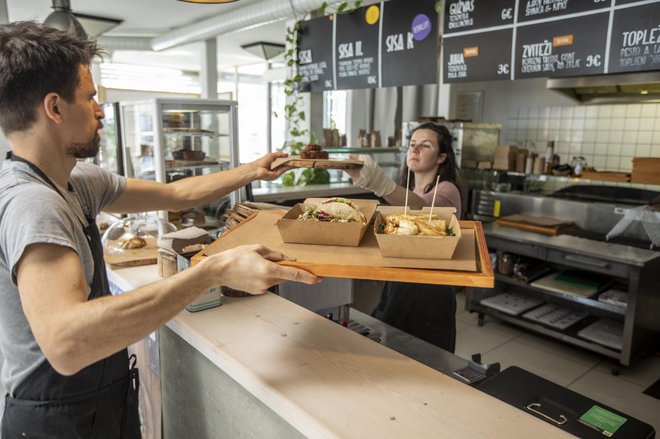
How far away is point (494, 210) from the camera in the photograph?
4.55 m

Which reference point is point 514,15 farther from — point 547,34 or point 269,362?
point 269,362

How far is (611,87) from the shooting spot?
14.7ft

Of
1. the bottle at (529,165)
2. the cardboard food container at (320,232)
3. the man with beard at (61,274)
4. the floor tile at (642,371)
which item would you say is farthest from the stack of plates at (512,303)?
the man with beard at (61,274)

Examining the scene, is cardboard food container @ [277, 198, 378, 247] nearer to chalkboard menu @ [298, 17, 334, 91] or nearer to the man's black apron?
the man's black apron

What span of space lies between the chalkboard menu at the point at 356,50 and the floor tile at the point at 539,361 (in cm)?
246

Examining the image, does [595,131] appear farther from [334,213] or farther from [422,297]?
[334,213]

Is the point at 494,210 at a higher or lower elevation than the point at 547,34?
lower

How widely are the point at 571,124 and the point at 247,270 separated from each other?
5.10 metres

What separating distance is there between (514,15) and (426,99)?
3.50 meters

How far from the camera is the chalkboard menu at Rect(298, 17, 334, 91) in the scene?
14.9ft

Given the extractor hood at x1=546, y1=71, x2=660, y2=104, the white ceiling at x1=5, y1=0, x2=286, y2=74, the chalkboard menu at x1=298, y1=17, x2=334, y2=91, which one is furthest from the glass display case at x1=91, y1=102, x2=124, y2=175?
the extractor hood at x1=546, y1=71, x2=660, y2=104

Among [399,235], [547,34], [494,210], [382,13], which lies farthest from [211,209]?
[399,235]

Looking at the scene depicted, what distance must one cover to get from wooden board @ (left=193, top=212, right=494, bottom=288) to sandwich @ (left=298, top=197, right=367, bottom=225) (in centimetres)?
8

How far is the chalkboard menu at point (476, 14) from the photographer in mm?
3352
